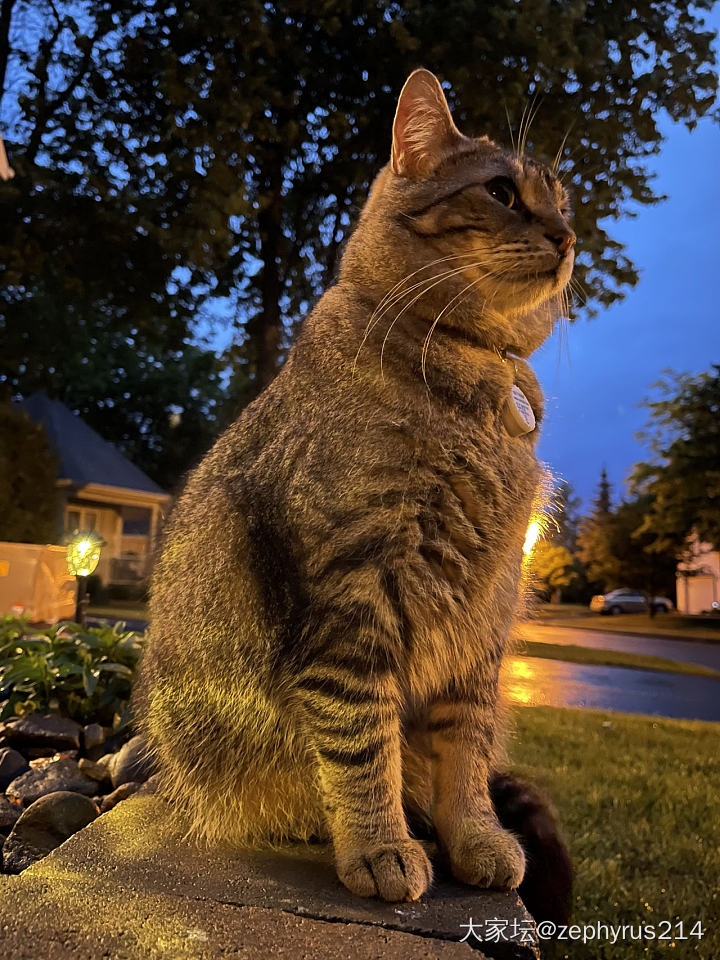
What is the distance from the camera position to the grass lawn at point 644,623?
7.32 ft

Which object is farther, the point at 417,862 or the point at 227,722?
the point at 227,722

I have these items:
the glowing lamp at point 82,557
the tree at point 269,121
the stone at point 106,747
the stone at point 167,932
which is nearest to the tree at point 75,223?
the tree at point 269,121

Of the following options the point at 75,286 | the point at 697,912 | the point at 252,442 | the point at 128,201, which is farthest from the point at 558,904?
the point at 75,286

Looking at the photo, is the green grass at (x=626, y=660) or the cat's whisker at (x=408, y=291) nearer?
the cat's whisker at (x=408, y=291)

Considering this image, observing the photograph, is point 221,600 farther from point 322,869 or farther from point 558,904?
point 558,904

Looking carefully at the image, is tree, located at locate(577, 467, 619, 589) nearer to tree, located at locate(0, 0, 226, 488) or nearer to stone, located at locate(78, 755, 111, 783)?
stone, located at locate(78, 755, 111, 783)

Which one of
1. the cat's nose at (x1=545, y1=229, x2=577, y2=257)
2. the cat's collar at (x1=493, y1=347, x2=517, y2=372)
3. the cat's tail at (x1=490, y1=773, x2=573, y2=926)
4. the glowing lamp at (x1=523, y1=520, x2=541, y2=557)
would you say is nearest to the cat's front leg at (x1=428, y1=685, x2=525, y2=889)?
the cat's tail at (x1=490, y1=773, x2=573, y2=926)

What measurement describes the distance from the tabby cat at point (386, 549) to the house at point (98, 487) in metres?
7.40

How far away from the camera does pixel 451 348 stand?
44.3 inches

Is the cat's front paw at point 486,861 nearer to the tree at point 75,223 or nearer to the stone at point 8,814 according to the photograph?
the stone at point 8,814

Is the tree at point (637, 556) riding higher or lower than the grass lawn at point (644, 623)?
higher

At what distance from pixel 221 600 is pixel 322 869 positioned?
44 centimetres

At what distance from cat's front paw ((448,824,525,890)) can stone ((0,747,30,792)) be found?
50.1 inches

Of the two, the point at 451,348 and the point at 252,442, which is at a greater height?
the point at 451,348
